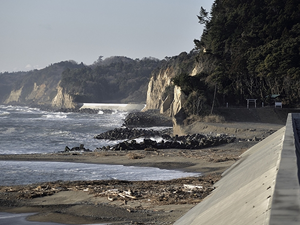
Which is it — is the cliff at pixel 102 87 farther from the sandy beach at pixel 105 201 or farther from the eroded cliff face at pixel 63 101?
the sandy beach at pixel 105 201

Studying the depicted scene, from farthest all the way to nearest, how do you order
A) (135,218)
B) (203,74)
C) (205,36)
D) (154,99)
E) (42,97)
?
1. (42,97)
2. (154,99)
3. (205,36)
4. (203,74)
5. (135,218)

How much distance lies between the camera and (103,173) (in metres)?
15.0

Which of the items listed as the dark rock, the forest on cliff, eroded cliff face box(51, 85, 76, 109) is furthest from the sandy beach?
eroded cliff face box(51, 85, 76, 109)

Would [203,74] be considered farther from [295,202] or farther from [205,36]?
[295,202]

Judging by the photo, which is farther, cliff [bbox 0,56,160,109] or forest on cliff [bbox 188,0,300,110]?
cliff [bbox 0,56,160,109]

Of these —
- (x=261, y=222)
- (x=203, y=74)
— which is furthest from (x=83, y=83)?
(x=261, y=222)

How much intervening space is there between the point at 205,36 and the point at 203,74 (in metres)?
12.4

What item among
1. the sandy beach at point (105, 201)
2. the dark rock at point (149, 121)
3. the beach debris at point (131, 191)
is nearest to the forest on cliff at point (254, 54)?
the dark rock at point (149, 121)

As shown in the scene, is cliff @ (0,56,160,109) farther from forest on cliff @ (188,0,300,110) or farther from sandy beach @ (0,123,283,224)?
sandy beach @ (0,123,283,224)

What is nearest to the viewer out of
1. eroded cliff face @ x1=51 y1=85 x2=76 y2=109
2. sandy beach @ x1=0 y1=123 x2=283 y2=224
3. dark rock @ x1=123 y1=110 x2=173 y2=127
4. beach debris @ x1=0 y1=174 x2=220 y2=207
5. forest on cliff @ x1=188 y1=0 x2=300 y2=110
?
sandy beach @ x1=0 y1=123 x2=283 y2=224

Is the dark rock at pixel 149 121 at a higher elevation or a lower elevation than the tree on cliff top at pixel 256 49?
lower

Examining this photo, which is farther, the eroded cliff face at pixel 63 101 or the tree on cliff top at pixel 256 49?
the eroded cliff face at pixel 63 101

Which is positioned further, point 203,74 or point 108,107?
point 108,107

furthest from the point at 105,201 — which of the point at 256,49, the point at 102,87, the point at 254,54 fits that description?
the point at 102,87
